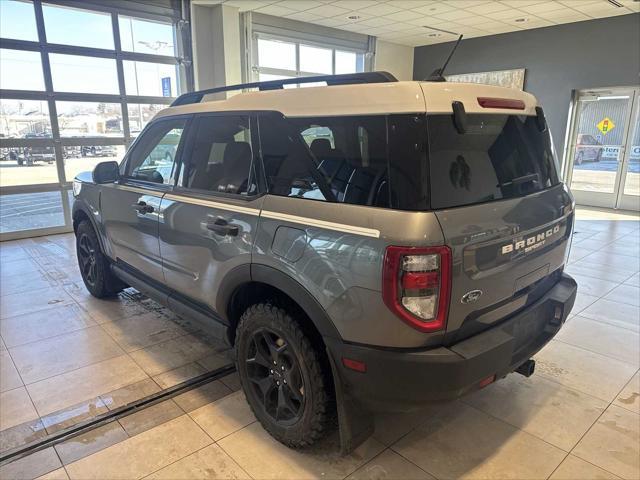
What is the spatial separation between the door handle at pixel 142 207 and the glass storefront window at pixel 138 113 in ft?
15.7

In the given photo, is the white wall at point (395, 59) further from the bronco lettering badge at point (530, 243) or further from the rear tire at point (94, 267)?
the bronco lettering badge at point (530, 243)

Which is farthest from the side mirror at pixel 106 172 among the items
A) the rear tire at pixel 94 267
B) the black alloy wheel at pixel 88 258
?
the black alloy wheel at pixel 88 258

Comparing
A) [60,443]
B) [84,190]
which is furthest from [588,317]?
[84,190]

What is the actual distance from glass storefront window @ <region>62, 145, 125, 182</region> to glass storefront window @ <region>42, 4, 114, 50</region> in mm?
1437

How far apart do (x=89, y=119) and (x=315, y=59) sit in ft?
14.8

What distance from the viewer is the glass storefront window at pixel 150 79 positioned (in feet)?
22.5

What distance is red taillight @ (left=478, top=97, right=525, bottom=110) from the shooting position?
1.68 m

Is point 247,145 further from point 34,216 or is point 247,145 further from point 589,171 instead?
point 589,171

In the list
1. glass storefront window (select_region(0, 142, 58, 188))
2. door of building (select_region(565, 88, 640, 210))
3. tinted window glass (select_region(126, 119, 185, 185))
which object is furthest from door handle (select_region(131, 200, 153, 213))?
door of building (select_region(565, 88, 640, 210))

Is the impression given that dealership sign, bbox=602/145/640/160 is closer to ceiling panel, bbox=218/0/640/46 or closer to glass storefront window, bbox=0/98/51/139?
ceiling panel, bbox=218/0/640/46

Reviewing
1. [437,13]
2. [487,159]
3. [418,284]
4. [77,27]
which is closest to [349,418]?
[418,284]

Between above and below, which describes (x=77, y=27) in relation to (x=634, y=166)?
above

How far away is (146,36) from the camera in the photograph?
6.88 metres

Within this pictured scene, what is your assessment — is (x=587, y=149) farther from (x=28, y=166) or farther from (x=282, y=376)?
(x=28, y=166)
